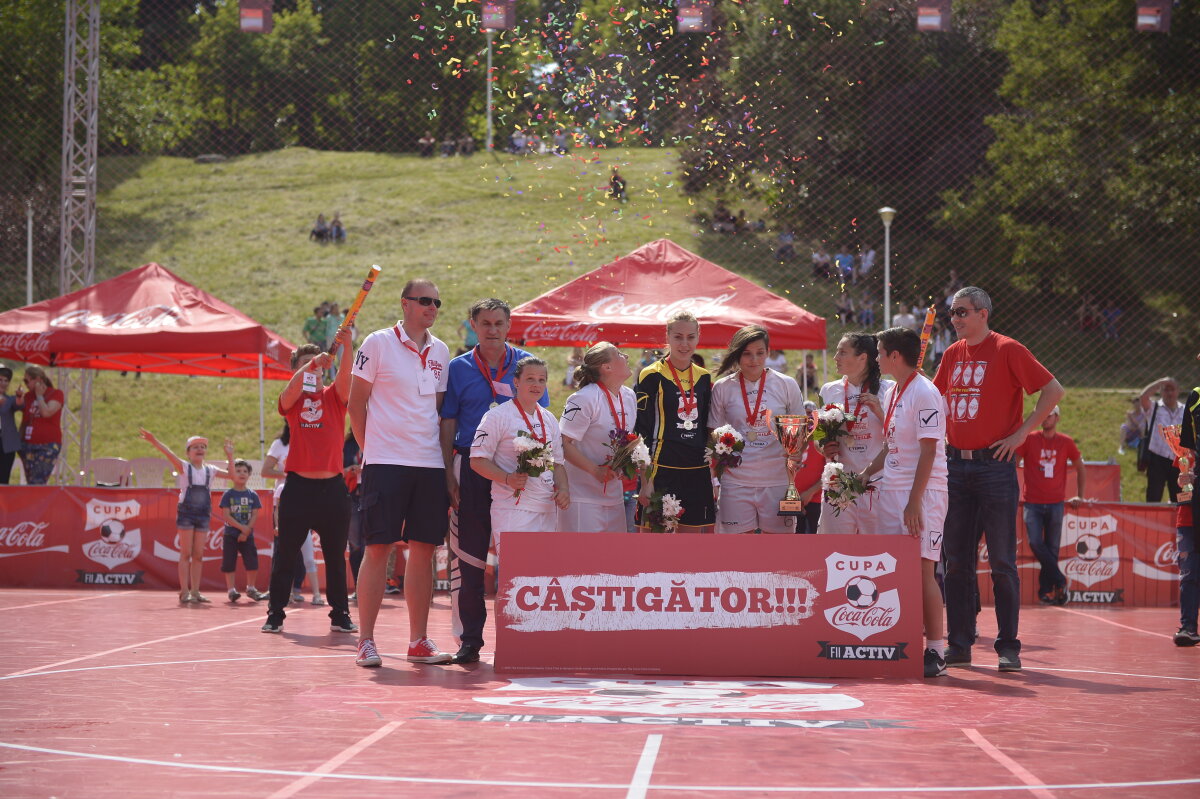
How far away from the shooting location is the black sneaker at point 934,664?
7137 mm

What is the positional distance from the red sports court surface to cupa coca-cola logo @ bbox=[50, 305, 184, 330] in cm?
780

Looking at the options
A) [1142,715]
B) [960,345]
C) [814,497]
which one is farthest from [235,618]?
[1142,715]

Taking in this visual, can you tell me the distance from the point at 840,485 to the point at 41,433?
1242cm

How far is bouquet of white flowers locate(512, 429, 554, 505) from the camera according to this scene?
7141 millimetres

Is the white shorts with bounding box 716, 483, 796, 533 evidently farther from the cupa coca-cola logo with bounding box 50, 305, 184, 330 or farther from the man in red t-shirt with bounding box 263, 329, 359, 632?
the cupa coca-cola logo with bounding box 50, 305, 184, 330

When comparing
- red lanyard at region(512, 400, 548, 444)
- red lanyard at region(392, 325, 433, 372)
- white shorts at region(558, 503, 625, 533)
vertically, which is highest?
red lanyard at region(392, 325, 433, 372)

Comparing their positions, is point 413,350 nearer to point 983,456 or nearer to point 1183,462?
point 983,456

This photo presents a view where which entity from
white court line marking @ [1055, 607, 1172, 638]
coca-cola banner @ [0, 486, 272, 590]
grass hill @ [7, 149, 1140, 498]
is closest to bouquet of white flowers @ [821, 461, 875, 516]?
white court line marking @ [1055, 607, 1172, 638]

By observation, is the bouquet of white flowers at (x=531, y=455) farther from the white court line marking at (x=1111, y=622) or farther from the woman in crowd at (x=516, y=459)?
the white court line marking at (x=1111, y=622)

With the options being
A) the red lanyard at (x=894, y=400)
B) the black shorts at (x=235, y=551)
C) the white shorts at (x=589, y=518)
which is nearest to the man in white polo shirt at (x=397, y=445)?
the white shorts at (x=589, y=518)

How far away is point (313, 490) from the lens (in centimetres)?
941

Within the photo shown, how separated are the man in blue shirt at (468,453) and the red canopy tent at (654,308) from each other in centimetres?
626

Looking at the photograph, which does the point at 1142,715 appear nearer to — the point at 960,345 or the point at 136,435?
the point at 960,345

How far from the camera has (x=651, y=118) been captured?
129 ft
